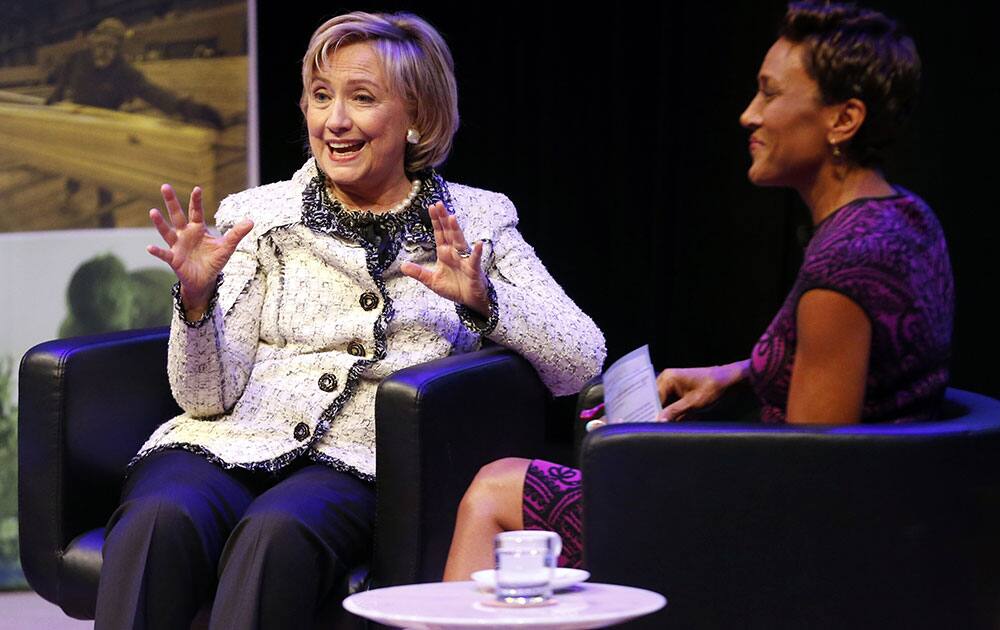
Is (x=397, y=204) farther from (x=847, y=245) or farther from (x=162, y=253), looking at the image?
(x=847, y=245)

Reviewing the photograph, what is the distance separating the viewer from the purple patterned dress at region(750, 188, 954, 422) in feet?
6.49

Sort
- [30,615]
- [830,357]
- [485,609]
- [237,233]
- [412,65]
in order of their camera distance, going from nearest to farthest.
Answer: [485,609] → [830,357] → [237,233] → [412,65] → [30,615]

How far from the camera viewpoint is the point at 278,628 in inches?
90.4

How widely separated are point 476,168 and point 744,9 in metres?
1.00

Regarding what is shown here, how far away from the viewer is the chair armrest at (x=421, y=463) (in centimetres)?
238

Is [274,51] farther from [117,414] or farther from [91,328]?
[117,414]

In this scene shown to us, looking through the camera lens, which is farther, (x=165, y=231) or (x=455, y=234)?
(x=455, y=234)

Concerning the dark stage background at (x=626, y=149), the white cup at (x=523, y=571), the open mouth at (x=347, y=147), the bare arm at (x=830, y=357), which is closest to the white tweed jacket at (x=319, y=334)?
the open mouth at (x=347, y=147)

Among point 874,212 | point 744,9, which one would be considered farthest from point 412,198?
point 744,9

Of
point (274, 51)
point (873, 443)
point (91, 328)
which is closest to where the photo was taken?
point (873, 443)

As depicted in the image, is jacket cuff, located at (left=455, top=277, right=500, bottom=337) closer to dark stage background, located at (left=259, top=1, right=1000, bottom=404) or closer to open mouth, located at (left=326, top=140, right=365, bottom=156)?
open mouth, located at (left=326, top=140, right=365, bottom=156)

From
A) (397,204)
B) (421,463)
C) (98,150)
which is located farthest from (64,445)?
(98,150)

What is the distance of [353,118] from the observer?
113 inches

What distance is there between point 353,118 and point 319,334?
44 cm
